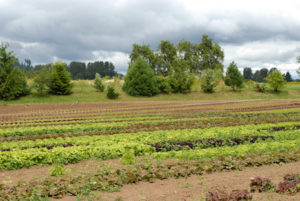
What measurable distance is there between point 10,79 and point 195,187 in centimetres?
5069

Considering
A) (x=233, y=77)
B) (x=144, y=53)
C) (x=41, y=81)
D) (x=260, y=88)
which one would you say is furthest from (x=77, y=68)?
(x=260, y=88)

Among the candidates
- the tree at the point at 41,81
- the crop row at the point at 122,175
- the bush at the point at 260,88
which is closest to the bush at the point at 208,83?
the bush at the point at 260,88

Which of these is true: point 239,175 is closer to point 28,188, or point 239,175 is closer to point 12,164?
point 28,188

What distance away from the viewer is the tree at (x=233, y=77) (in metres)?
63.5

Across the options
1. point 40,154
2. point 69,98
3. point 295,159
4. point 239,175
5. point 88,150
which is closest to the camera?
point 239,175

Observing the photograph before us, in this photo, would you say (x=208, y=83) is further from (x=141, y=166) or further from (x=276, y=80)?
(x=141, y=166)

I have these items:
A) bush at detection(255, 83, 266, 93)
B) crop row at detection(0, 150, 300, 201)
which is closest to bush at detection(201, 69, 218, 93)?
bush at detection(255, 83, 266, 93)

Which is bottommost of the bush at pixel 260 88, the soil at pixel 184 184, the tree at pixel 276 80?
the soil at pixel 184 184

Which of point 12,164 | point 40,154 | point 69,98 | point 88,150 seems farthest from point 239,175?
point 69,98

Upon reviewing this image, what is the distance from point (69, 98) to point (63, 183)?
155 ft

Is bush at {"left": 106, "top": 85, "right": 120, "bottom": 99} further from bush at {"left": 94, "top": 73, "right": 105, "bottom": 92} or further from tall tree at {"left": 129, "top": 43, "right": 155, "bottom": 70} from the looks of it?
tall tree at {"left": 129, "top": 43, "right": 155, "bottom": 70}

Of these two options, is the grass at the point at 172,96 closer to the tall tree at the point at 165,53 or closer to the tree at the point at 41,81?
the tree at the point at 41,81

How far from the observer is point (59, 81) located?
55125 mm

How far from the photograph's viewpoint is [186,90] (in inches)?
2496
